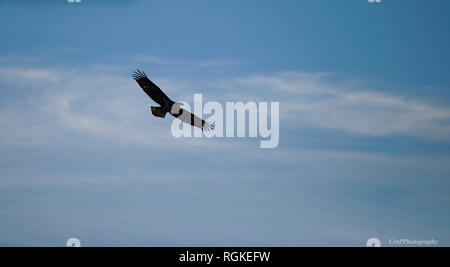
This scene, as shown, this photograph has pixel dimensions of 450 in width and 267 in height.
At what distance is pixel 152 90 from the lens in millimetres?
42531

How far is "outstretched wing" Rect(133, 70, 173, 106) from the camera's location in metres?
42.3

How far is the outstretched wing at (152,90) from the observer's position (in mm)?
42281
